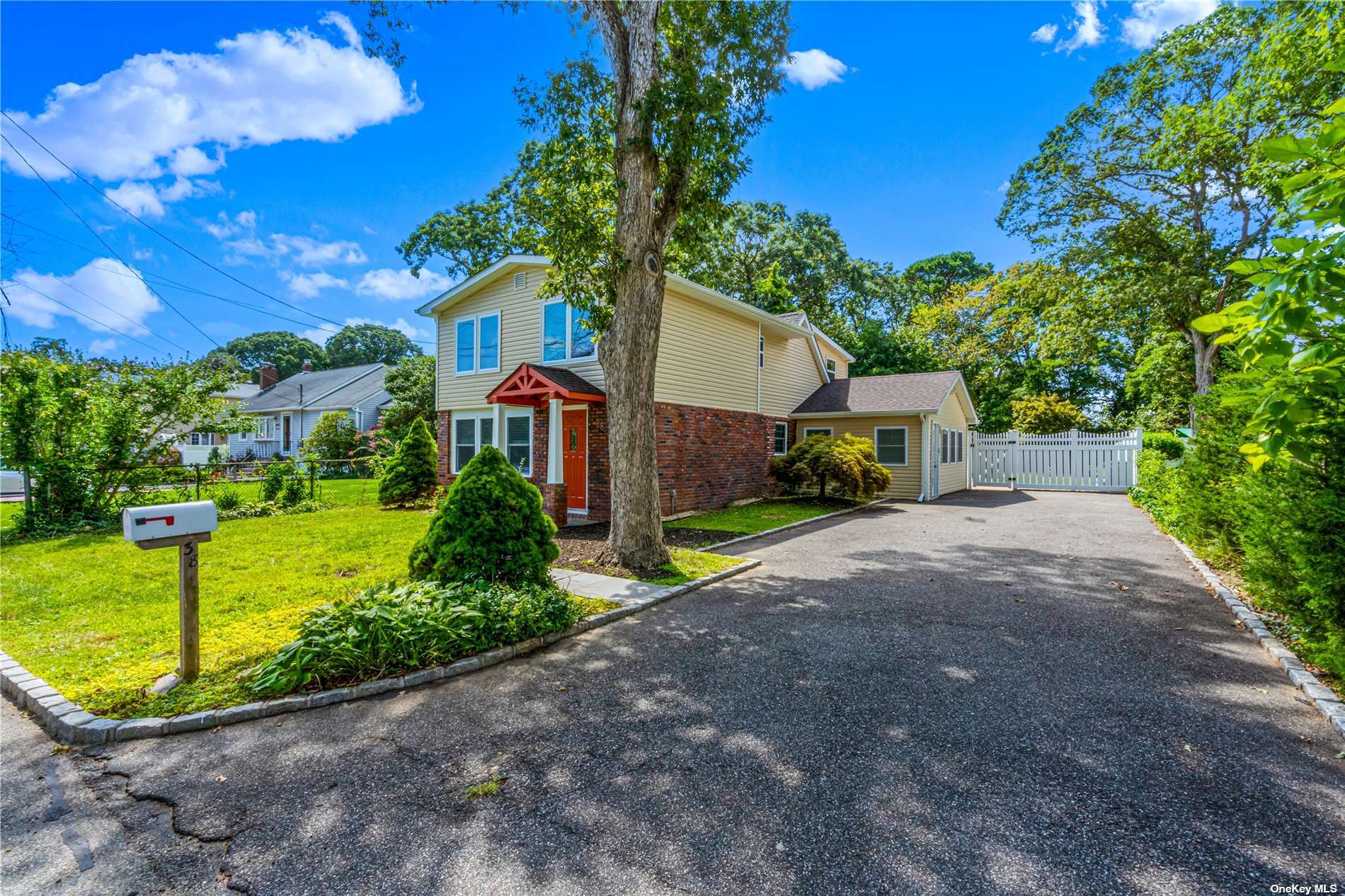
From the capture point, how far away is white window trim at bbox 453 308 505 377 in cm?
1399

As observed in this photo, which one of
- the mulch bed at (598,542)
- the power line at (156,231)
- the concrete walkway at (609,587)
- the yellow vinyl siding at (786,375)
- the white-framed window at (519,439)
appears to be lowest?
the concrete walkway at (609,587)

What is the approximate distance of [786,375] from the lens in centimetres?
1831

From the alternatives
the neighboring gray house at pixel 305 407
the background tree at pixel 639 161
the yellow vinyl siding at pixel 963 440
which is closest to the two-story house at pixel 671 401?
the yellow vinyl siding at pixel 963 440

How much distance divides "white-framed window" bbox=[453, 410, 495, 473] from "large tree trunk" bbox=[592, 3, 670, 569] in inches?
288

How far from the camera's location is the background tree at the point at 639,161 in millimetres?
7539

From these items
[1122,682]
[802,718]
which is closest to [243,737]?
[802,718]

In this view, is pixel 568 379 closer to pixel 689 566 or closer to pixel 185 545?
pixel 689 566

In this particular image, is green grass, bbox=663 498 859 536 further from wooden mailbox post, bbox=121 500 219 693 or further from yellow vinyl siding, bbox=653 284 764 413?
wooden mailbox post, bbox=121 500 219 693

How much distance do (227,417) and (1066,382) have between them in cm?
3599

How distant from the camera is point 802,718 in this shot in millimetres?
3615

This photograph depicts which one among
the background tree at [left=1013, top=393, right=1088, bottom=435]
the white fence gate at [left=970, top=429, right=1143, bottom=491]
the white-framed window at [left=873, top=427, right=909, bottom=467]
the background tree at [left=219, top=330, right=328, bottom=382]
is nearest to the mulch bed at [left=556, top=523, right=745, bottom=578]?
the white-framed window at [left=873, top=427, right=909, bottom=467]

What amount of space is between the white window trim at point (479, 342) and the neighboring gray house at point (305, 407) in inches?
606

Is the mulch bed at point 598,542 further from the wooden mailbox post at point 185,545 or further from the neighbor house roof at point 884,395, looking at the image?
the neighbor house roof at point 884,395

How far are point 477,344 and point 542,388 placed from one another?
409 cm
